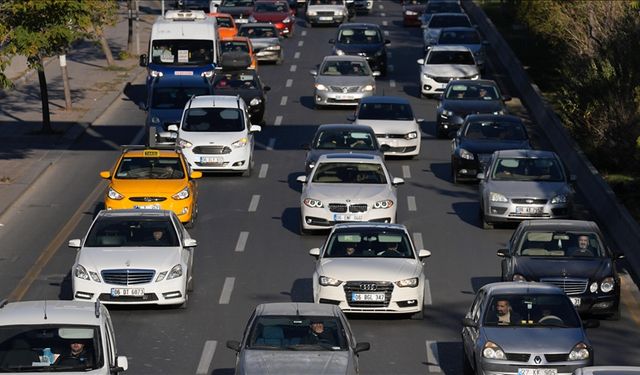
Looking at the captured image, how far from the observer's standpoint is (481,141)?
1419 inches

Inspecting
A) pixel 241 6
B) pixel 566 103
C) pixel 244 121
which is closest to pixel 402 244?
pixel 244 121

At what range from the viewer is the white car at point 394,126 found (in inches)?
1518

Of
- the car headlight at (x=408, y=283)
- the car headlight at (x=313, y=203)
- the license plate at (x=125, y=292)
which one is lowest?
the car headlight at (x=313, y=203)

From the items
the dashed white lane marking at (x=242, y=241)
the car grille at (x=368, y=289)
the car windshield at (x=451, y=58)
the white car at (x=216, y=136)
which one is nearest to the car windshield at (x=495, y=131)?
the white car at (x=216, y=136)

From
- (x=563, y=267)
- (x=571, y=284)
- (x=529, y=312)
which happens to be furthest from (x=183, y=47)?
(x=529, y=312)

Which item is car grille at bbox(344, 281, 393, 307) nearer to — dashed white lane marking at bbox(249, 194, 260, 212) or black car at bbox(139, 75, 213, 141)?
dashed white lane marking at bbox(249, 194, 260, 212)

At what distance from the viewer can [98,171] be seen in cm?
3741

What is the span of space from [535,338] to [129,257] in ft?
23.5

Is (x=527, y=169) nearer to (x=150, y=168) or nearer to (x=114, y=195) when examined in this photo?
(x=150, y=168)

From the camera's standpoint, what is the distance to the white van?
45688 mm

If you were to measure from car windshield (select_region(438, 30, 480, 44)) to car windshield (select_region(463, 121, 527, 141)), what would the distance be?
18615mm

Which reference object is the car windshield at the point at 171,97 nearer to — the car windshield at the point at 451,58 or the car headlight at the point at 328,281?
the car windshield at the point at 451,58

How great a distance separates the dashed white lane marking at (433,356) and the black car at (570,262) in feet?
6.87

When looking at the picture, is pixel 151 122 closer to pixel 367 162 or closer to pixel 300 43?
pixel 367 162
